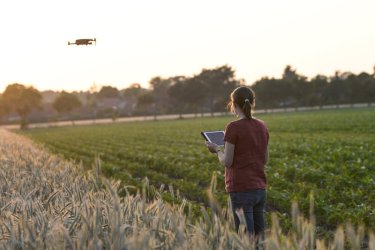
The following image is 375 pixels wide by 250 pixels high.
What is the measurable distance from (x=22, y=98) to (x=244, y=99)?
92.6 m

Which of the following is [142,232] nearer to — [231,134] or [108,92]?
[231,134]

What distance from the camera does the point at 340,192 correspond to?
10234 millimetres

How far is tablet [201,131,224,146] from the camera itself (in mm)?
5219

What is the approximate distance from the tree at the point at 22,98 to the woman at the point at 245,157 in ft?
294

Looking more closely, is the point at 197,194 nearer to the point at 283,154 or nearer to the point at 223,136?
the point at 223,136

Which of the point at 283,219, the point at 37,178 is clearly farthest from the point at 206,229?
the point at 283,219

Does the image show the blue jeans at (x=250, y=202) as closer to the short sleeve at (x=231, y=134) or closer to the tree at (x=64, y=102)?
the short sleeve at (x=231, y=134)

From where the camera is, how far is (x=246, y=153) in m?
5.07

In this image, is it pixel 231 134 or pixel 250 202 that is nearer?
pixel 231 134

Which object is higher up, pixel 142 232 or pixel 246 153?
pixel 246 153

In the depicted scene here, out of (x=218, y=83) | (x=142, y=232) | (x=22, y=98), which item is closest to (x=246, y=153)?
(x=142, y=232)

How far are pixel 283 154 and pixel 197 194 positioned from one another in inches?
294

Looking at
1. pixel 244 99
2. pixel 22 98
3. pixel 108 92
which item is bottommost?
pixel 244 99

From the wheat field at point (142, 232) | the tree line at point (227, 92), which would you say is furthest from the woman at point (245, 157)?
the tree line at point (227, 92)
